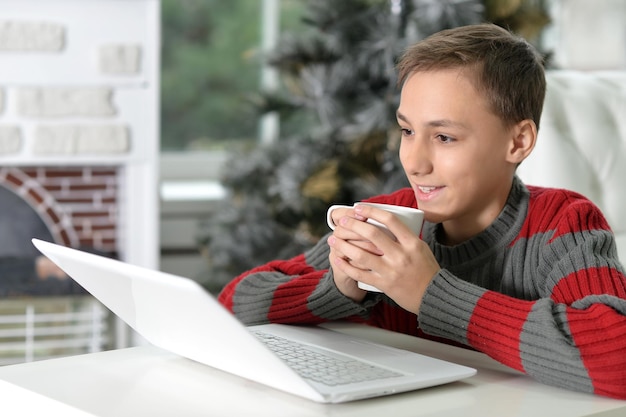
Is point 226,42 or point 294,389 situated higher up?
point 226,42

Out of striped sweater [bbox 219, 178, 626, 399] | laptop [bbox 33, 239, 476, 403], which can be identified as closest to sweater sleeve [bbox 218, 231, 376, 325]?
striped sweater [bbox 219, 178, 626, 399]

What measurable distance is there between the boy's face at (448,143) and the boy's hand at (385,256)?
0.17 meters

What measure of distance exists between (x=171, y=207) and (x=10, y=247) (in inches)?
32.2

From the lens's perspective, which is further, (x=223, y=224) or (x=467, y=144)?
(x=223, y=224)

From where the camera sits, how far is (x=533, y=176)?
2.06 meters

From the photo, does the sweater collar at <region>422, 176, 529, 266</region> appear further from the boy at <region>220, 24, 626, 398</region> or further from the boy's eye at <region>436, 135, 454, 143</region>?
the boy's eye at <region>436, 135, 454, 143</region>

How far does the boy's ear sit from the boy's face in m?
0.02

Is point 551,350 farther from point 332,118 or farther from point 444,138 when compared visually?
point 332,118

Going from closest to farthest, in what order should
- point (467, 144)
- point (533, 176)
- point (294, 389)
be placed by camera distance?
point (294, 389) → point (467, 144) → point (533, 176)

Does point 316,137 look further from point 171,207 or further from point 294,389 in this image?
point 294,389

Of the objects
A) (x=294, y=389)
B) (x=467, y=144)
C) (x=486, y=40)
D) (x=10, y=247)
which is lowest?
(x=10, y=247)

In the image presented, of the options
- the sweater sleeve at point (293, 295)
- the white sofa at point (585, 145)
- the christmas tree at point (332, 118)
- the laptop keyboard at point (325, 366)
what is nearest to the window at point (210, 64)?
the christmas tree at point (332, 118)

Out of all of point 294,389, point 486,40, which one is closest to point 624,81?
point 486,40

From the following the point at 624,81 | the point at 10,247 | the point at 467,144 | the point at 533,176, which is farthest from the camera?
the point at 10,247
